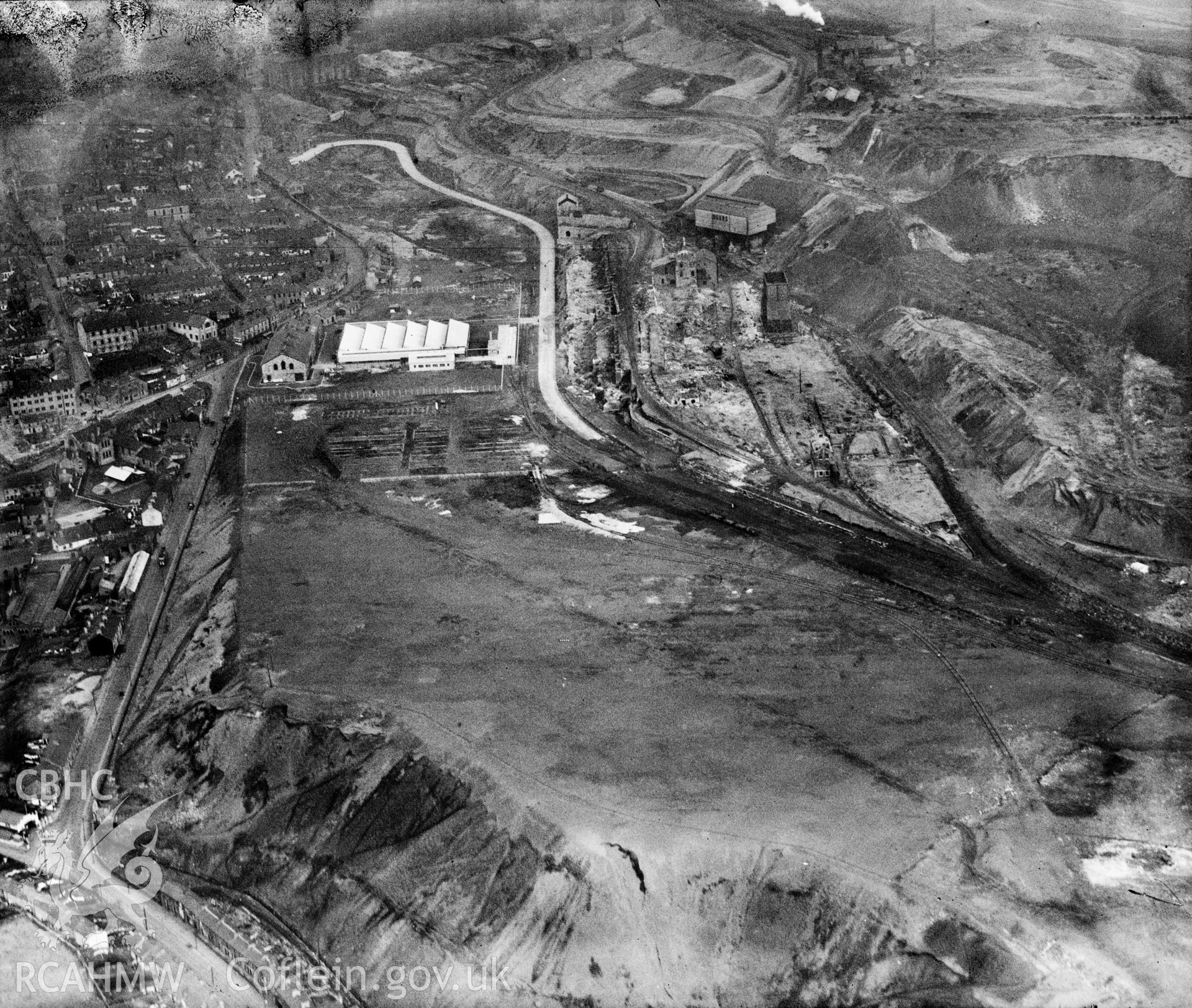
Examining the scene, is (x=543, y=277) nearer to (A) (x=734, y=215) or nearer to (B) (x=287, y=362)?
(A) (x=734, y=215)

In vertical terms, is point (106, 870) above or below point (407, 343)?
below

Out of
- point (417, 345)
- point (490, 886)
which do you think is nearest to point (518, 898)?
point (490, 886)

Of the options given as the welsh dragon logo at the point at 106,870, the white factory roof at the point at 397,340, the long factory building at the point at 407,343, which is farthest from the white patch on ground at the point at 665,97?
the welsh dragon logo at the point at 106,870

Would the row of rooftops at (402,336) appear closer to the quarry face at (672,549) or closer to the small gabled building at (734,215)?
the quarry face at (672,549)

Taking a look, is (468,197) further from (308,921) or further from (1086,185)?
(308,921)

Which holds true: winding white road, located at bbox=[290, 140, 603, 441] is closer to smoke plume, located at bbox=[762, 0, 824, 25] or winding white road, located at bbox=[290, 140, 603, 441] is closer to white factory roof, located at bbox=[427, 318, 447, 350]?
white factory roof, located at bbox=[427, 318, 447, 350]

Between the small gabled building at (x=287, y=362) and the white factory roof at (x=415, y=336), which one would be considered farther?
the white factory roof at (x=415, y=336)
